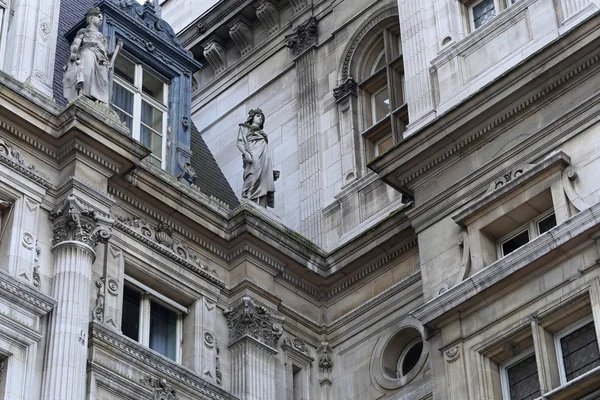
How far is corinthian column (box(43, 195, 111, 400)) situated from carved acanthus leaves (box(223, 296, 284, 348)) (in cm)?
325

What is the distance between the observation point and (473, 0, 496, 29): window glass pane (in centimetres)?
2888

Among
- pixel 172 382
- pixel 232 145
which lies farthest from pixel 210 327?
pixel 232 145

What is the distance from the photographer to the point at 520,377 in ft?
Answer: 81.5

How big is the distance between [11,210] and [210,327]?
14.6 ft

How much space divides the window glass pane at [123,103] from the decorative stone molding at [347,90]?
507 centimetres

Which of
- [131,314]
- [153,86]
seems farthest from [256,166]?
[131,314]

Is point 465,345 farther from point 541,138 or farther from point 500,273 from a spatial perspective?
point 541,138

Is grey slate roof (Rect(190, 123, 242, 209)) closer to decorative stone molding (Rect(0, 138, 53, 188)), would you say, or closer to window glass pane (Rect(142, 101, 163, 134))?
window glass pane (Rect(142, 101, 163, 134))

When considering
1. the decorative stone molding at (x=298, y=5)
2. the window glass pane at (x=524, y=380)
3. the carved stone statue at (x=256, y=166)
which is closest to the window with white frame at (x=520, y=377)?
the window glass pane at (x=524, y=380)

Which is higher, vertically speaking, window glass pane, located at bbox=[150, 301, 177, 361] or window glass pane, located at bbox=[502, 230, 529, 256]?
window glass pane, located at bbox=[502, 230, 529, 256]

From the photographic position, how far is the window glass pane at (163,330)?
86.8 ft

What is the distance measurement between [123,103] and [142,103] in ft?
2.38

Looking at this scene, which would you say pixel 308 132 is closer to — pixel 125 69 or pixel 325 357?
pixel 125 69

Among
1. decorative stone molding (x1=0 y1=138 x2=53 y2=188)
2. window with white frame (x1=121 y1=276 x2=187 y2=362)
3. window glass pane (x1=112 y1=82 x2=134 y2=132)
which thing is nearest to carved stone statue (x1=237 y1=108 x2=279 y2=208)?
window glass pane (x1=112 y1=82 x2=134 y2=132)
